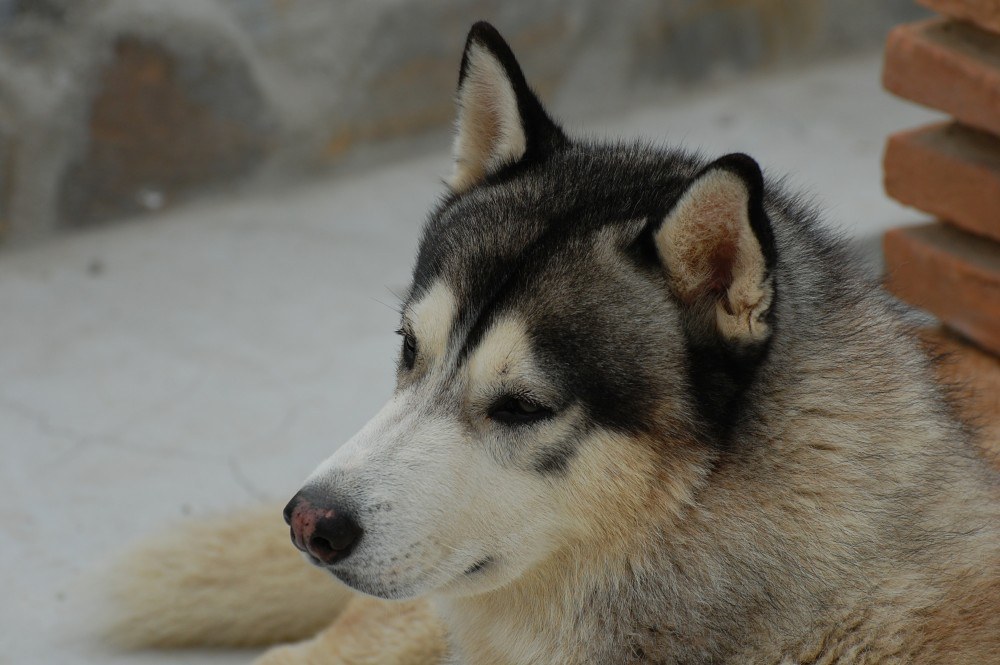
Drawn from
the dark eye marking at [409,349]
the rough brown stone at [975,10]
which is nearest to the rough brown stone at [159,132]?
the rough brown stone at [975,10]

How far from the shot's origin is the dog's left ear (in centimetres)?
225

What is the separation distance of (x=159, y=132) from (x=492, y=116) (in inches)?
128

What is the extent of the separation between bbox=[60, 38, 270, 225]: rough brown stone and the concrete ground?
0.49ft

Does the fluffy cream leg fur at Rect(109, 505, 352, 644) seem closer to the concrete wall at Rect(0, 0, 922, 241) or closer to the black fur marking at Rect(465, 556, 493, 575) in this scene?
the black fur marking at Rect(465, 556, 493, 575)

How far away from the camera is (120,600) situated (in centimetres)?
361

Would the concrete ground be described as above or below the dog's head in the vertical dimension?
below

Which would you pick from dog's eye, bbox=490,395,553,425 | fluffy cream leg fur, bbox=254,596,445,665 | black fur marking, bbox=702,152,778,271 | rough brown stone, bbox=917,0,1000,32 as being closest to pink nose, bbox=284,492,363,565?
dog's eye, bbox=490,395,553,425

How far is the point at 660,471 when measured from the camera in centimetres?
247

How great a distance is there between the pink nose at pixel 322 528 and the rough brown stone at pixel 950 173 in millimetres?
2401

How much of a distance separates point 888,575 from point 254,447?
264cm

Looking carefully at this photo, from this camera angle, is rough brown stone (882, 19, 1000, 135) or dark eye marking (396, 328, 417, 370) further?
rough brown stone (882, 19, 1000, 135)

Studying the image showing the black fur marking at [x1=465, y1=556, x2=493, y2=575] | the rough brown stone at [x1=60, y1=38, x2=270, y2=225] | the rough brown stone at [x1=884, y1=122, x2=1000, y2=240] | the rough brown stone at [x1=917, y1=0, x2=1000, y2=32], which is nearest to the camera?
the black fur marking at [x1=465, y1=556, x2=493, y2=575]

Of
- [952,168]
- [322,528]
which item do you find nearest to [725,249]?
[322,528]

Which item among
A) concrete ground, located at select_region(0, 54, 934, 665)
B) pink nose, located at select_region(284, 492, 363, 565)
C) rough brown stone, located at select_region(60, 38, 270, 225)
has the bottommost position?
concrete ground, located at select_region(0, 54, 934, 665)
